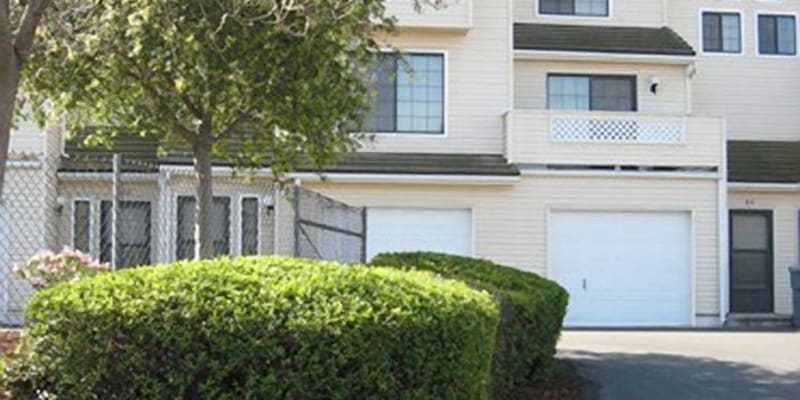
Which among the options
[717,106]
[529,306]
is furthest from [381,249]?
[529,306]

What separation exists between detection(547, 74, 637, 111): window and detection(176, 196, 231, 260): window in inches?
332

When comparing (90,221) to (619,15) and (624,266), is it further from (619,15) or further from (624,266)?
(619,15)

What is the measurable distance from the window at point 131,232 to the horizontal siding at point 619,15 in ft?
34.6

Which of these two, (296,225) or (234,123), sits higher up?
(234,123)

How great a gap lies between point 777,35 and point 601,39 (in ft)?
17.8

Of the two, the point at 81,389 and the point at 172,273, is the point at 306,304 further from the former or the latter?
the point at 81,389

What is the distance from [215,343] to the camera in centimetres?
591

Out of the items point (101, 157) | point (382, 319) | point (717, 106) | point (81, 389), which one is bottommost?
point (81, 389)

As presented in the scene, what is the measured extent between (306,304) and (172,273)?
86cm

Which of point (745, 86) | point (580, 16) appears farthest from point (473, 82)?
point (745, 86)

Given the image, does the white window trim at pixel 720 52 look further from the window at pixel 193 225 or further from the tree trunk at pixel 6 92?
the tree trunk at pixel 6 92

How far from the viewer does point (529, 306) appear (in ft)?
34.4

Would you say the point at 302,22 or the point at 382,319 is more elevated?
the point at 302,22

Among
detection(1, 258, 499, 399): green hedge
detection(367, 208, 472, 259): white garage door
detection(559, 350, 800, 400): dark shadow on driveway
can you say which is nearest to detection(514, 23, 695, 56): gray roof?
detection(367, 208, 472, 259): white garage door
